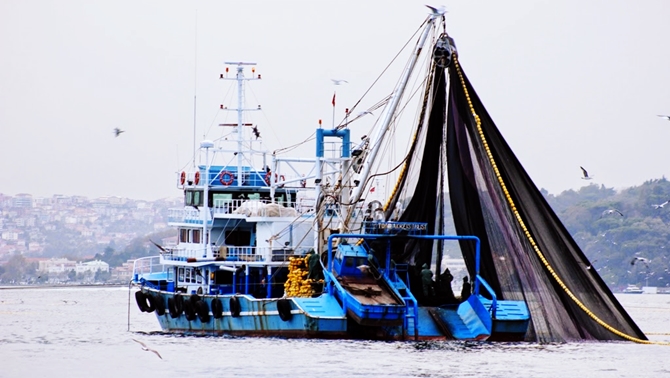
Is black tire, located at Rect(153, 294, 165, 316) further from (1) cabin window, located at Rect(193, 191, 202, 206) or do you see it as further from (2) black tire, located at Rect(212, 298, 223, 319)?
(2) black tire, located at Rect(212, 298, 223, 319)

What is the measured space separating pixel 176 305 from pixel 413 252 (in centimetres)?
1067

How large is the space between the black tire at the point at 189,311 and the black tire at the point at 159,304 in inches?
120

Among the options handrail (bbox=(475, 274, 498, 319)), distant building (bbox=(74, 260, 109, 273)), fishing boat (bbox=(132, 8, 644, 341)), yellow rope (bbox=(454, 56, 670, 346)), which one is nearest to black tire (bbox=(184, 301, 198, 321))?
fishing boat (bbox=(132, 8, 644, 341))

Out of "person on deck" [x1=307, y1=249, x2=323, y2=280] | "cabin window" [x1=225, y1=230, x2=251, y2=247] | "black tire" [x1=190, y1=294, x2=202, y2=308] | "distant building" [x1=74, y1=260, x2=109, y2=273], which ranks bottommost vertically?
"black tire" [x1=190, y1=294, x2=202, y2=308]

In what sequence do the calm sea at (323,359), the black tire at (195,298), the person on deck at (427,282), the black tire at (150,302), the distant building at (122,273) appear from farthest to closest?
the distant building at (122,273), the black tire at (150,302), the black tire at (195,298), the person on deck at (427,282), the calm sea at (323,359)

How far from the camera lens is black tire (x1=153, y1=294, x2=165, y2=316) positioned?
5566 centimetres

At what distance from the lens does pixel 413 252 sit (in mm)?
48594

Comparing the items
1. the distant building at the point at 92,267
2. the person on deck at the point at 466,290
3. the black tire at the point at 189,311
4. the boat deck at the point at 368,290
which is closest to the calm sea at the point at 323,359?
the black tire at the point at 189,311

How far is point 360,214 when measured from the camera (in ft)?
169

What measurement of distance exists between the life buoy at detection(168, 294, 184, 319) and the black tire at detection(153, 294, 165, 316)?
0.83 m

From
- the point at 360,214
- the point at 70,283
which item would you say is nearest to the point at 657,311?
the point at 360,214

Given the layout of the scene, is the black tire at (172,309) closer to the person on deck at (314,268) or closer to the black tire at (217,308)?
the black tire at (217,308)

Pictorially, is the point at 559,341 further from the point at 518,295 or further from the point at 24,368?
the point at 24,368

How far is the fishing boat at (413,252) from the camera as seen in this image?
150 ft
